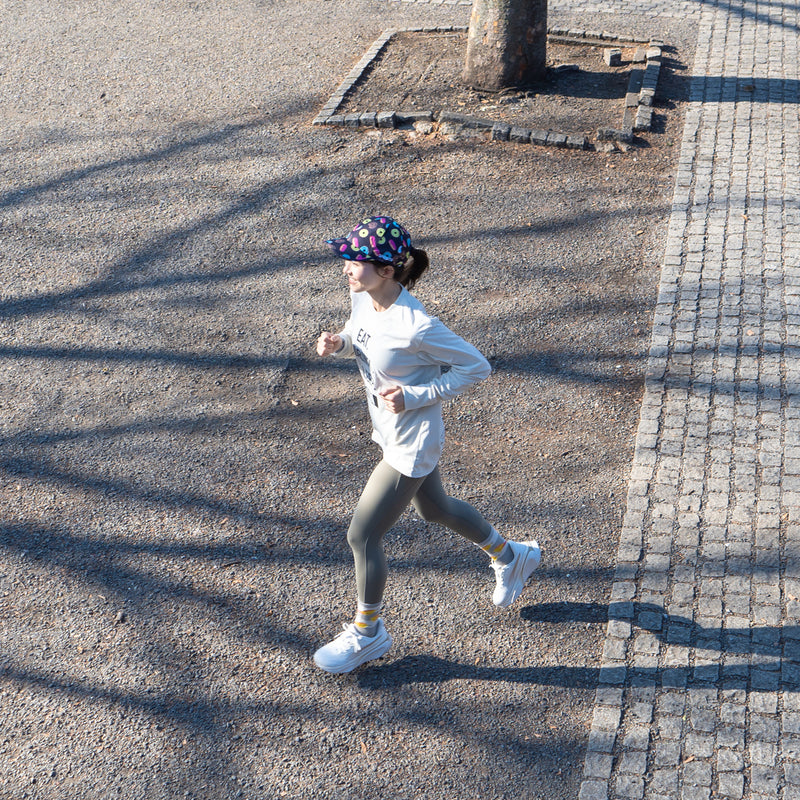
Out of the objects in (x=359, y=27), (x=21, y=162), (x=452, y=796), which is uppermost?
(x=359, y=27)

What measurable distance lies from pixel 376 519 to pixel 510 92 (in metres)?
7.50

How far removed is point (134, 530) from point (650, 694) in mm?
2888

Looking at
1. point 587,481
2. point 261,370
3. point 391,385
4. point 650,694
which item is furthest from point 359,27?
point 650,694

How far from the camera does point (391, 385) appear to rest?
398 cm

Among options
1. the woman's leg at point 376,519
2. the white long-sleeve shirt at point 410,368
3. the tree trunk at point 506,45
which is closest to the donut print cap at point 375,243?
the white long-sleeve shirt at point 410,368

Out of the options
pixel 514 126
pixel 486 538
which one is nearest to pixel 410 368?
pixel 486 538

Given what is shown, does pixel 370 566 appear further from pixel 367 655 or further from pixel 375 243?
pixel 375 243

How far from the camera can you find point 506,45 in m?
10.1

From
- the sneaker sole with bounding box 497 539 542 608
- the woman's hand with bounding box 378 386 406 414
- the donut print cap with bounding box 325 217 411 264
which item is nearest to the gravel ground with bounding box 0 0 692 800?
the sneaker sole with bounding box 497 539 542 608

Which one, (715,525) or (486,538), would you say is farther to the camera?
(715,525)

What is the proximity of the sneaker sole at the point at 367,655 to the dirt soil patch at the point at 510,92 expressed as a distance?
22.0 ft

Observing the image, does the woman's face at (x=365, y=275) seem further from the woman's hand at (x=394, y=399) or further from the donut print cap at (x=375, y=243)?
the woman's hand at (x=394, y=399)

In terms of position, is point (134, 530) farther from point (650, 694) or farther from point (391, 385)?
point (650, 694)

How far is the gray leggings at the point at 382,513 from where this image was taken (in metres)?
4.06
